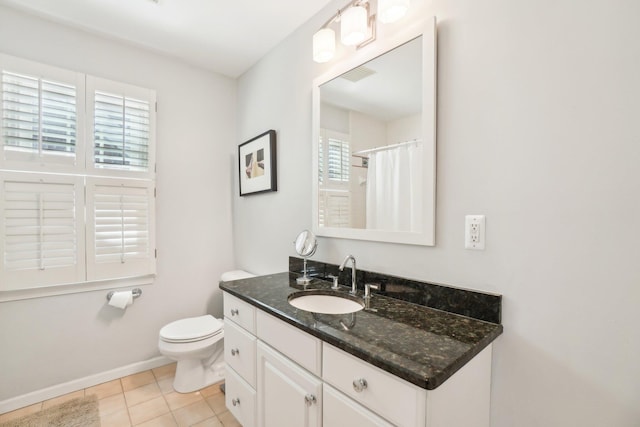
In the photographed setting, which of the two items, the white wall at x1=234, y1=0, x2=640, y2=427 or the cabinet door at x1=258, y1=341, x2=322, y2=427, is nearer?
the white wall at x1=234, y1=0, x2=640, y2=427

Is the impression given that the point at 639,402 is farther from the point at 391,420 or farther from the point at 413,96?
the point at 413,96

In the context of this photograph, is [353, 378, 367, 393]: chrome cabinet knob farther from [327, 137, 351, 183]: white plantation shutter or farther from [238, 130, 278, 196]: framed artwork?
[238, 130, 278, 196]: framed artwork

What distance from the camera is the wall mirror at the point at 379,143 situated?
1211 millimetres

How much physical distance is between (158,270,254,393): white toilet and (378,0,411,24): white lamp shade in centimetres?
209

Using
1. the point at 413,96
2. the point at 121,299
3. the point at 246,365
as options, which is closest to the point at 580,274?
the point at 413,96

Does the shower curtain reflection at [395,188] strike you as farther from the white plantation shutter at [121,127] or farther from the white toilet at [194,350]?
the white plantation shutter at [121,127]

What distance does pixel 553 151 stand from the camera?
92 cm

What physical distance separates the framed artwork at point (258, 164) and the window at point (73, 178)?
687mm

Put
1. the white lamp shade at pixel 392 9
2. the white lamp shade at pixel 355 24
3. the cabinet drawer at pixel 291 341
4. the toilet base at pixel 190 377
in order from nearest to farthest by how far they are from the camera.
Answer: the cabinet drawer at pixel 291 341
the white lamp shade at pixel 392 9
the white lamp shade at pixel 355 24
the toilet base at pixel 190 377

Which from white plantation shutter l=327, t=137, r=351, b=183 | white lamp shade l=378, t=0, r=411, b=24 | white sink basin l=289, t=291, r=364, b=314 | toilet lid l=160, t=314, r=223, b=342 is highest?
white lamp shade l=378, t=0, r=411, b=24

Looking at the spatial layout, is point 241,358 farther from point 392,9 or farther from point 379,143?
point 392,9

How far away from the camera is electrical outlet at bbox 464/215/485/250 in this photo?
1070 mm

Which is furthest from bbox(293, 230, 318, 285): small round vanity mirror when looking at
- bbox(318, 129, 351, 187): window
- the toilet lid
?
the toilet lid

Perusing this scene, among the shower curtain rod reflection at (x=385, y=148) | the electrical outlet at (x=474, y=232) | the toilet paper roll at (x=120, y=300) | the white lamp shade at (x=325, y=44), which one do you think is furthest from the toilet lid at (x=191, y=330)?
the white lamp shade at (x=325, y=44)
